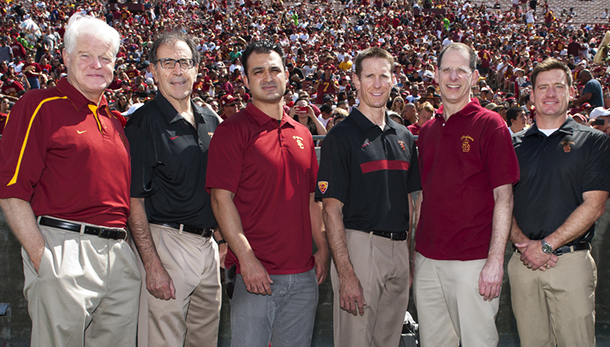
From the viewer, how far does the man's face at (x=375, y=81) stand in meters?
3.20

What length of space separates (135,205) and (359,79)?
1548mm

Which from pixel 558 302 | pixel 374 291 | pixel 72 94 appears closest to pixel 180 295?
pixel 374 291

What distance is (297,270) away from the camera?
2936 mm

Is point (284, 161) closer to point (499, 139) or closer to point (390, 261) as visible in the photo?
point (390, 261)

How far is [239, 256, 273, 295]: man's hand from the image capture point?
2.79 metres

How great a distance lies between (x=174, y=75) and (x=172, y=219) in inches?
34.9

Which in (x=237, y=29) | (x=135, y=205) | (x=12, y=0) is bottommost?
(x=135, y=205)

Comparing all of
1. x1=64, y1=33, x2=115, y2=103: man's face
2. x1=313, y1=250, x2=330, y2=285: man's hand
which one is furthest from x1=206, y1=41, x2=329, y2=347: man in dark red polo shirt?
x1=64, y1=33, x2=115, y2=103: man's face

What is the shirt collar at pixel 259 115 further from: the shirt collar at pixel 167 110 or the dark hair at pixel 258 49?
the shirt collar at pixel 167 110

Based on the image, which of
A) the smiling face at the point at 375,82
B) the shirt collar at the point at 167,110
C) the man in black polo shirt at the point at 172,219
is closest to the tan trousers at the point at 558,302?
the smiling face at the point at 375,82

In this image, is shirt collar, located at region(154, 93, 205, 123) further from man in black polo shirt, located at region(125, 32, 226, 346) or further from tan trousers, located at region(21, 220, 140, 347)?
tan trousers, located at region(21, 220, 140, 347)

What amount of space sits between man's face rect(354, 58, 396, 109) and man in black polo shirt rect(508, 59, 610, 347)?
3.15 ft

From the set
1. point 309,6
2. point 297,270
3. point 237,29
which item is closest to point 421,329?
point 297,270

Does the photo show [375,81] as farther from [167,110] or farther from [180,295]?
[180,295]
